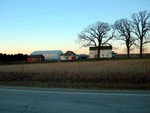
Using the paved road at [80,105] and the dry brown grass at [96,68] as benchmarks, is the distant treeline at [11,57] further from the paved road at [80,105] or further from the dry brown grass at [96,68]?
the paved road at [80,105]

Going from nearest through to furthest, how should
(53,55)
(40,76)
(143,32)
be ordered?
(40,76), (143,32), (53,55)

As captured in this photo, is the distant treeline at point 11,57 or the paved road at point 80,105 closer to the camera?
the paved road at point 80,105

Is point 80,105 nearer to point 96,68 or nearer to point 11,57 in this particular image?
point 96,68

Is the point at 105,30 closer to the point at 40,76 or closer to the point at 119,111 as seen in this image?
the point at 40,76

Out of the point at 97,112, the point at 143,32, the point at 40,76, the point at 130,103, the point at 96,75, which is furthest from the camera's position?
the point at 143,32

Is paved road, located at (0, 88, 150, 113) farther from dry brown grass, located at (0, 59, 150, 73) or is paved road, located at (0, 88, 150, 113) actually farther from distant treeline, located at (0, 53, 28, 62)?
distant treeline, located at (0, 53, 28, 62)

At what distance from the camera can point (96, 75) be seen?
19.2 metres

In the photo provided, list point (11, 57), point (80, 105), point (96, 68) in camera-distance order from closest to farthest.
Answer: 1. point (80, 105)
2. point (96, 68)
3. point (11, 57)

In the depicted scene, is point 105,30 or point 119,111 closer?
point 119,111

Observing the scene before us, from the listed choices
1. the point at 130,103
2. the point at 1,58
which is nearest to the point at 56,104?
the point at 130,103

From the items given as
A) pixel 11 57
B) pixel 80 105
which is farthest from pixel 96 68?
pixel 11 57

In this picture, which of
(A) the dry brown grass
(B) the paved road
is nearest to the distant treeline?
(A) the dry brown grass

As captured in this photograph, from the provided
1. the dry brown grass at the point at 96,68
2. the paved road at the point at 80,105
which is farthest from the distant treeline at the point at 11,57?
the paved road at the point at 80,105

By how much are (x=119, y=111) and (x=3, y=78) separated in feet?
56.0
